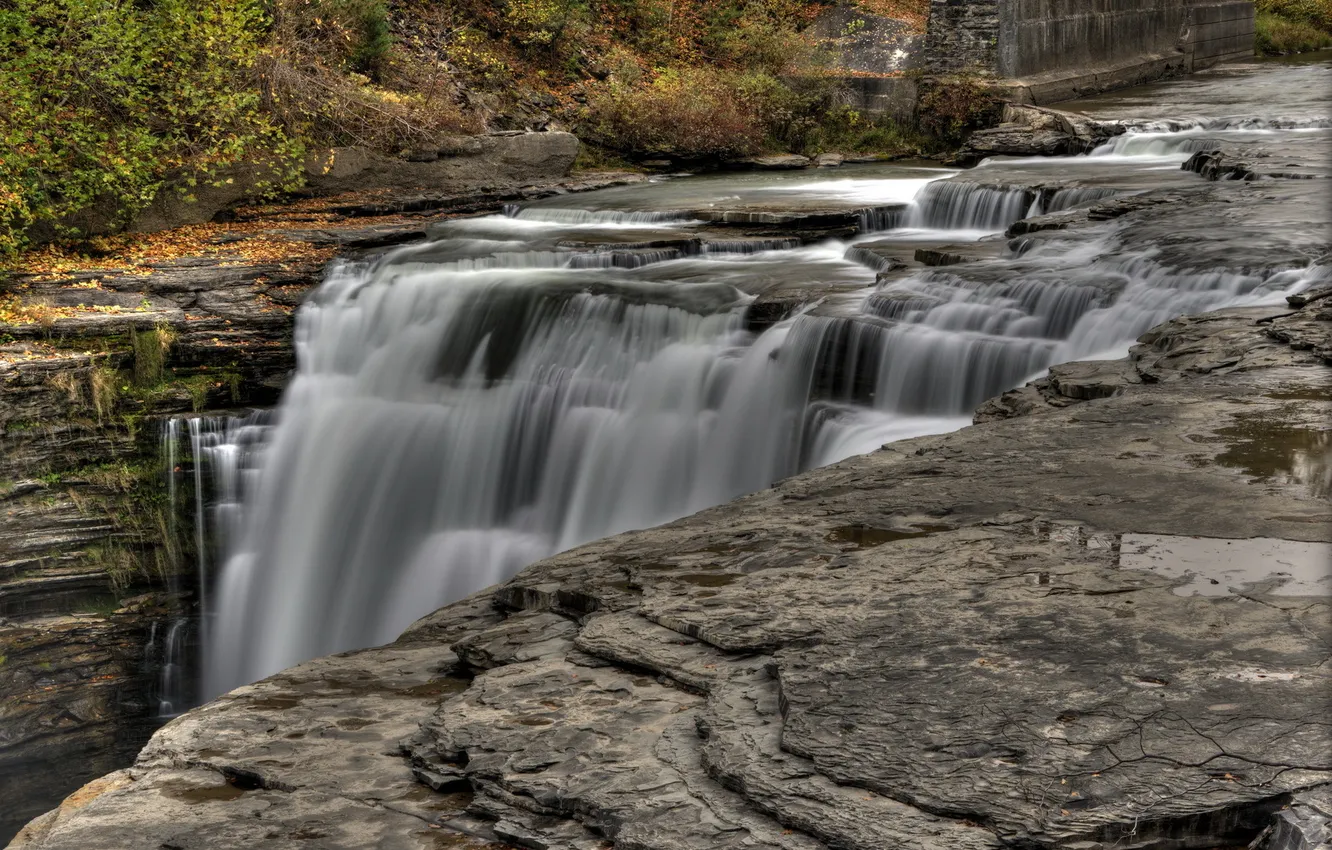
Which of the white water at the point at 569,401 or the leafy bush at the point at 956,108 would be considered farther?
the leafy bush at the point at 956,108

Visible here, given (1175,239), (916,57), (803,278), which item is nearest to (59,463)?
(803,278)

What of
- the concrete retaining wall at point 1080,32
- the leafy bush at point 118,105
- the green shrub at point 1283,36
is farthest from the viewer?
the green shrub at point 1283,36

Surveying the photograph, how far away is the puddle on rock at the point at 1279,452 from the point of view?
17.0 feet

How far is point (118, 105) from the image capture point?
14000mm

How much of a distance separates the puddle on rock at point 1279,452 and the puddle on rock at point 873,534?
1.34 metres

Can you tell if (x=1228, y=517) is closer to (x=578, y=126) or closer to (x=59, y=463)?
(x=59, y=463)

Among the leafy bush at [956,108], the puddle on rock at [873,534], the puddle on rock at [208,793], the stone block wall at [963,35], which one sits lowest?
the puddle on rock at [208,793]

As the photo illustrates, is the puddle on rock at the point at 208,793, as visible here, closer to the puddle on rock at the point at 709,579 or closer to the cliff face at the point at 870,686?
the cliff face at the point at 870,686

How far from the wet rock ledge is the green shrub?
28234 mm

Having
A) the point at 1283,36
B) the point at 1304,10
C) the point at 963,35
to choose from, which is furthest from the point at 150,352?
the point at 1304,10

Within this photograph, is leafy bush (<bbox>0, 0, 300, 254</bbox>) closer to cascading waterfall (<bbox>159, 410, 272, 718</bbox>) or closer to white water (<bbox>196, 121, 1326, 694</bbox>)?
cascading waterfall (<bbox>159, 410, 272, 718</bbox>)

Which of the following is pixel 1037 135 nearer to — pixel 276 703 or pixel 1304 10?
pixel 276 703

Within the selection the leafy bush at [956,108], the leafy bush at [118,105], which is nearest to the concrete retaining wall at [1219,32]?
the leafy bush at [956,108]

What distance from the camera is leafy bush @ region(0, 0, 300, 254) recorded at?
492 inches
